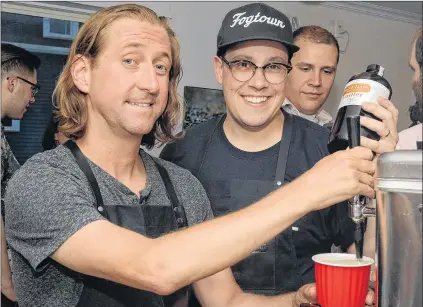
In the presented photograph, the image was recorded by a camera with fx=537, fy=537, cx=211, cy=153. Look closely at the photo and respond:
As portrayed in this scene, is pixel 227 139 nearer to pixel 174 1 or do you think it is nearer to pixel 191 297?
pixel 191 297

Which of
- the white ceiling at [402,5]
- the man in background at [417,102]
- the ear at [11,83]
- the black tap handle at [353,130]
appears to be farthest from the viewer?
the white ceiling at [402,5]

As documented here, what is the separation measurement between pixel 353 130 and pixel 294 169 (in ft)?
2.25

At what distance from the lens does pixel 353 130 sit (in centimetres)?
85

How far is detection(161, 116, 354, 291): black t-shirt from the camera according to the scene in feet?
4.95

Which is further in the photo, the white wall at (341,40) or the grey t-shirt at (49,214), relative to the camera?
the white wall at (341,40)

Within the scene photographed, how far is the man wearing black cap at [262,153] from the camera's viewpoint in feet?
4.94

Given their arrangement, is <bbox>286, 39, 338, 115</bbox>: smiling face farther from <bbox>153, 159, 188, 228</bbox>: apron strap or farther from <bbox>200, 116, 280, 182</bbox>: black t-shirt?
<bbox>153, 159, 188, 228</bbox>: apron strap

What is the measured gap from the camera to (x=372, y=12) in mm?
4707

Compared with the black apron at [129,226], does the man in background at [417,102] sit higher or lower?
higher

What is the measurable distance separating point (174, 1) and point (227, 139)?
6.86ft

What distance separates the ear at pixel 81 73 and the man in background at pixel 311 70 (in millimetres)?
1377

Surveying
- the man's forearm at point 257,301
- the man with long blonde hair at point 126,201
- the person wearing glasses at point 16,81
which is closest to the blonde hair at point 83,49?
the man with long blonde hair at point 126,201

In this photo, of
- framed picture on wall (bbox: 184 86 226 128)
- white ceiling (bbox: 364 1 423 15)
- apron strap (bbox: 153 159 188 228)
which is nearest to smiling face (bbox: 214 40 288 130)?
apron strap (bbox: 153 159 188 228)

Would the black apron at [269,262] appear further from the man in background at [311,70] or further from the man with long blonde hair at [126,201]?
the man in background at [311,70]
